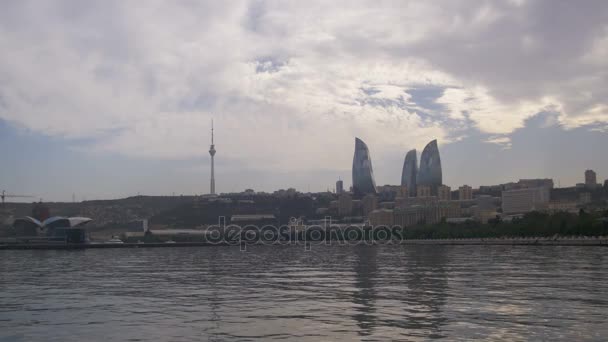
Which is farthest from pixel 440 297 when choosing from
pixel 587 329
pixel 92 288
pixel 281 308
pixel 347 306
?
pixel 92 288

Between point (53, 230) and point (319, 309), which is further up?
point (319, 309)

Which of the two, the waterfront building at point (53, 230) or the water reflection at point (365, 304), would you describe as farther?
the waterfront building at point (53, 230)

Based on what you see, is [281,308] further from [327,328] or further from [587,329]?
[587,329]

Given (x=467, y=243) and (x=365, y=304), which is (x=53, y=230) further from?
(x=365, y=304)

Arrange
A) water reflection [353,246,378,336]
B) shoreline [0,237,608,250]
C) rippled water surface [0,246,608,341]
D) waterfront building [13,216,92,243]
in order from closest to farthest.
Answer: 1. rippled water surface [0,246,608,341]
2. water reflection [353,246,378,336]
3. shoreline [0,237,608,250]
4. waterfront building [13,216,92,243]

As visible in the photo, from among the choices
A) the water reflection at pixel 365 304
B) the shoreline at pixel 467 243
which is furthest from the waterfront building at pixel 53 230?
the water reflection at pixel 365 304

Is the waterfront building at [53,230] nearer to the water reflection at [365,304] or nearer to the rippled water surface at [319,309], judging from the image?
the rippled water surface at [319,309]

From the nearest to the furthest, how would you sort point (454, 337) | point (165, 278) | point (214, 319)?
point (454, 337) → point (214, 319) → point (165, 278)

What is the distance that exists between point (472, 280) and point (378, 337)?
16929mm

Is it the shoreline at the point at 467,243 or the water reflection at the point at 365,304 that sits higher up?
the water reflection at the point at 365,304

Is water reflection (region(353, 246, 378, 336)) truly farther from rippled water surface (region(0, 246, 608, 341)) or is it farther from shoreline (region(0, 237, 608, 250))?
shoreline (region(0, 237, 608, 250))

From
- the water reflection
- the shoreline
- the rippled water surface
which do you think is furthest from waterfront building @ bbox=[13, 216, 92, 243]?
the water reflection

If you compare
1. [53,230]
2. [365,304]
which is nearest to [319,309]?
[365,304]

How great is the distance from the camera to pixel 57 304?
25.6 metres
